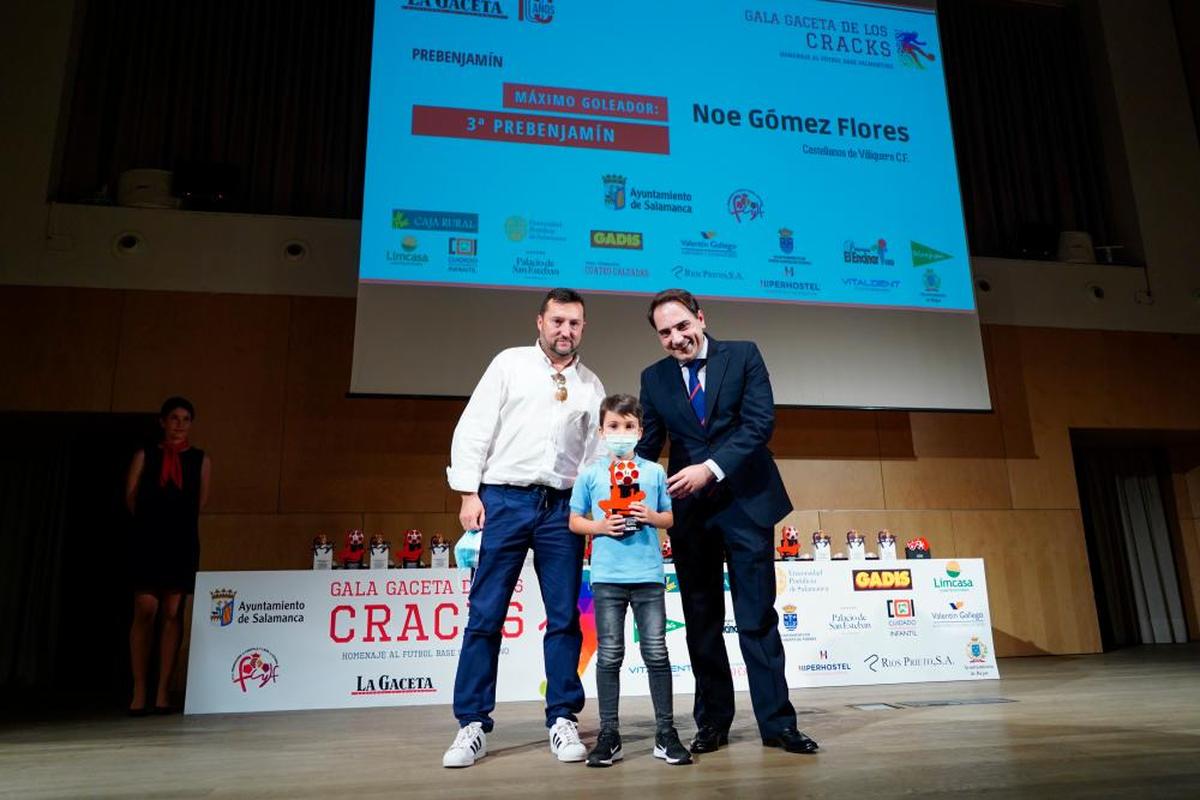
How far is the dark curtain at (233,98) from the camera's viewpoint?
5.25m

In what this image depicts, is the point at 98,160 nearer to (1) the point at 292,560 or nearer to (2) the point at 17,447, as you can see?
(2) the point at 17,447

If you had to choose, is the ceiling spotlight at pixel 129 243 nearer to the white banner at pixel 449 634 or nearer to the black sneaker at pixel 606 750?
the white banner at pixel 449 634

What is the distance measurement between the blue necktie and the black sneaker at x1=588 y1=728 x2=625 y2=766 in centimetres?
87

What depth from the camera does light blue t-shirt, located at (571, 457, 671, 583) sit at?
6.72 feet

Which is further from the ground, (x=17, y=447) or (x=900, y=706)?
(x=17, y=447)

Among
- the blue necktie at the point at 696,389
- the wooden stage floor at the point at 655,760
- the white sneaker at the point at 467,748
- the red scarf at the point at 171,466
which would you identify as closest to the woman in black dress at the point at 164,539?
the red scarf at the point at 171,466

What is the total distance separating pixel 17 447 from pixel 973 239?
696 cm

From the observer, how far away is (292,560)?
14.7 feet

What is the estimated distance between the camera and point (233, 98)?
18.0 ft

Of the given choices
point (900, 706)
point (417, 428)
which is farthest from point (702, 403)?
point (417, 428)

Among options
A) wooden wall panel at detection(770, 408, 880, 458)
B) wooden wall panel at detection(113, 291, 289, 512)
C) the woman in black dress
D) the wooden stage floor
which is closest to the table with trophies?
the woman in black dress

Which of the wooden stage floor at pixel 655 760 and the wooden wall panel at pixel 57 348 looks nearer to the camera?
the wooden stage floor at pixel 655 760

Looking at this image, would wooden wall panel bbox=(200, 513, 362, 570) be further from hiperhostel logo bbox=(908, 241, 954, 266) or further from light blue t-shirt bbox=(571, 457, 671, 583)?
hiperhostel logo bbox=(908, 241, 954, 266)

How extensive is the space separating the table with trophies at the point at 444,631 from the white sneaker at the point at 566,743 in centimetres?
129
